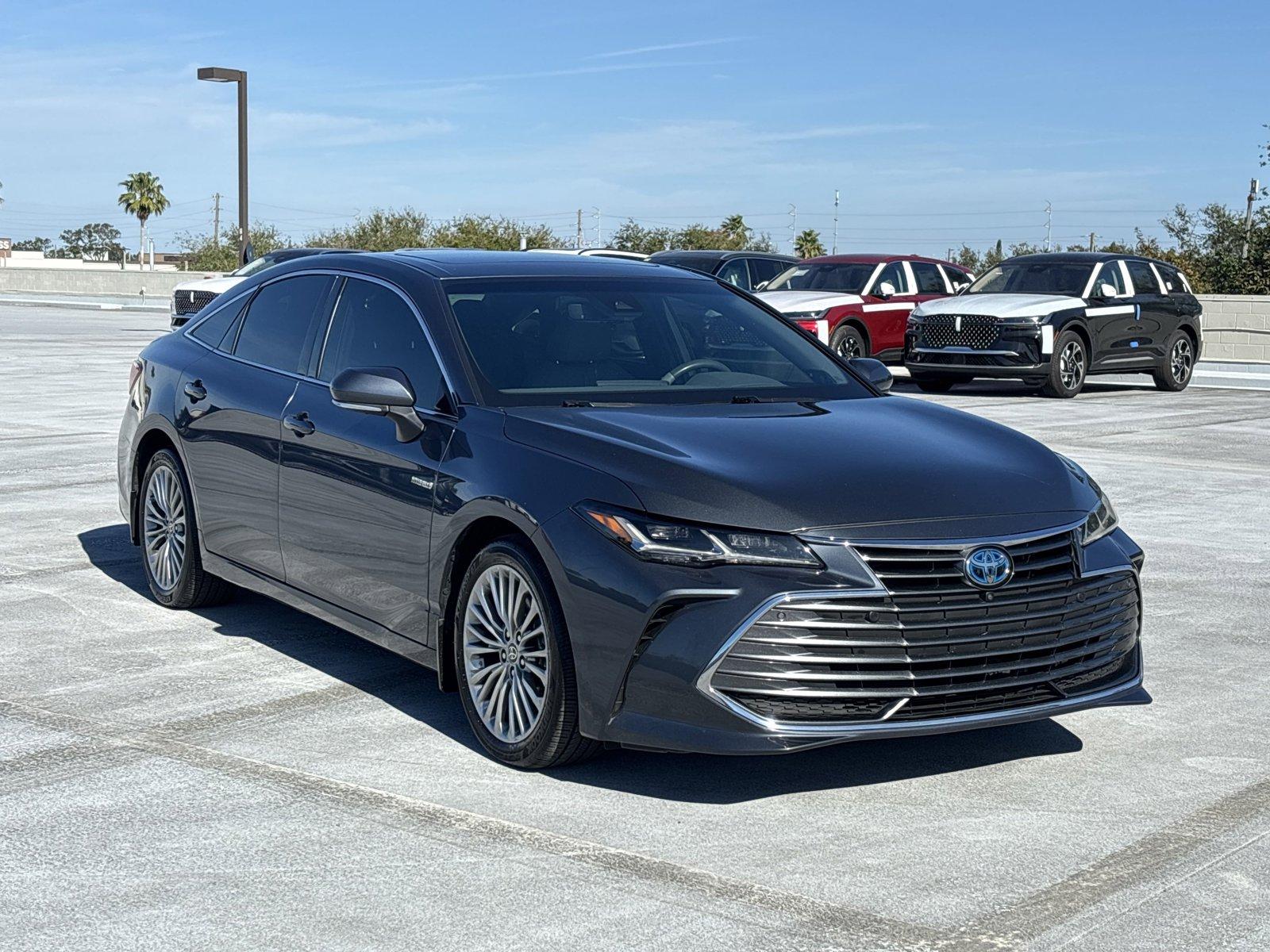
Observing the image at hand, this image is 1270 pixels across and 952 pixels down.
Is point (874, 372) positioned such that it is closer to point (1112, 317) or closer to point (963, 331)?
point (963, 331)

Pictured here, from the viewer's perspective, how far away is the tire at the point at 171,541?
24.2ft

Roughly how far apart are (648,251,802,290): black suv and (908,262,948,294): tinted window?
1932mm

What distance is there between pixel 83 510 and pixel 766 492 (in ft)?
21.7

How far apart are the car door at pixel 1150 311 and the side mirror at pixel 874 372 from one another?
16452 millimetres

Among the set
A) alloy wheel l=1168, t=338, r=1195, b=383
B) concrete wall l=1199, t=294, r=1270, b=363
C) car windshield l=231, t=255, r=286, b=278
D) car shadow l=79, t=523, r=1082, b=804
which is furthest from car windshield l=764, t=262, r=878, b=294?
car shadow l=79, t=523, r=1082, b=804

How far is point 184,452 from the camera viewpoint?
7.33m

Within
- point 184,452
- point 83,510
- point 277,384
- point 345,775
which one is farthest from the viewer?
point 83,510

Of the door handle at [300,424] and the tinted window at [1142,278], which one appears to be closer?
the door handle at [300,424]

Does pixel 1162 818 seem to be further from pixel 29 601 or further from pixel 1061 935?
pixel 29 601

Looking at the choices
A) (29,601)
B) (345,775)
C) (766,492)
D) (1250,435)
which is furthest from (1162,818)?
(1250,435)

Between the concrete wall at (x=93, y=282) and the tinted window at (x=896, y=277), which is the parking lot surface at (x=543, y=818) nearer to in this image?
the tinted window at (x=896, y=277)

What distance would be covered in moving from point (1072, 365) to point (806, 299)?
3505 millimetres

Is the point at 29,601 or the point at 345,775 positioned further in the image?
the point at 29,601

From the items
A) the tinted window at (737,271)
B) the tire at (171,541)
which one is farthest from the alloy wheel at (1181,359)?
the tire at (171,541)
